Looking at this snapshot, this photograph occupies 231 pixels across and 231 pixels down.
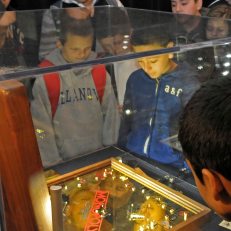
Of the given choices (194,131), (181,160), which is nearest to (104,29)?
(181,160)

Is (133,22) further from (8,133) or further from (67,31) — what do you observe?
(8,133)

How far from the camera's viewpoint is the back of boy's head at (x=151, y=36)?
892 mm

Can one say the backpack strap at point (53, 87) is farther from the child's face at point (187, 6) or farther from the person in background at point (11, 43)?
the child's face at point (187, 6)

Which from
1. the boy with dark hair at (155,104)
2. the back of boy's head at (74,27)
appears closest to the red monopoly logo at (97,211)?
the boy with dark hair at (155,104)

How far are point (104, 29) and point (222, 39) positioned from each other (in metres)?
0.36

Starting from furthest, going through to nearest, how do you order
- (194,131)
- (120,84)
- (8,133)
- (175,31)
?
(175,31)
(120,84)
(8,133)
(194,131)

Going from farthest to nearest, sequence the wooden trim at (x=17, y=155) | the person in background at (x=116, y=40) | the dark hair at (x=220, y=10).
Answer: the dark hair at (x=220, y=10), the person in background at (x=116, y=40), the wooden trim at (x=17, y=155)

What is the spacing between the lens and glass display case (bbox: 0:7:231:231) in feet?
1.88

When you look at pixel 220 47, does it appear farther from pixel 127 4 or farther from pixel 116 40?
pixel 127 4

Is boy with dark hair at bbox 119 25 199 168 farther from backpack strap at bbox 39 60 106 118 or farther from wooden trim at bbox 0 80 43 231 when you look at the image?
wooden trim at bbox 0 80 43 231

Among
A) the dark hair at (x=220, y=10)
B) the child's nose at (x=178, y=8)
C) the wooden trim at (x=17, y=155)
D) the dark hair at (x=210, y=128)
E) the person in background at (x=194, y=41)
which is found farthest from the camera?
the child's nose at (x=178, y=8)

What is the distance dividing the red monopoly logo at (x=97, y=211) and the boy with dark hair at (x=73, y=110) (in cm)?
10

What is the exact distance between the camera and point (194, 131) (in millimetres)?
432

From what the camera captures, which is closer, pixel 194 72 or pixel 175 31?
pixel 194 72
